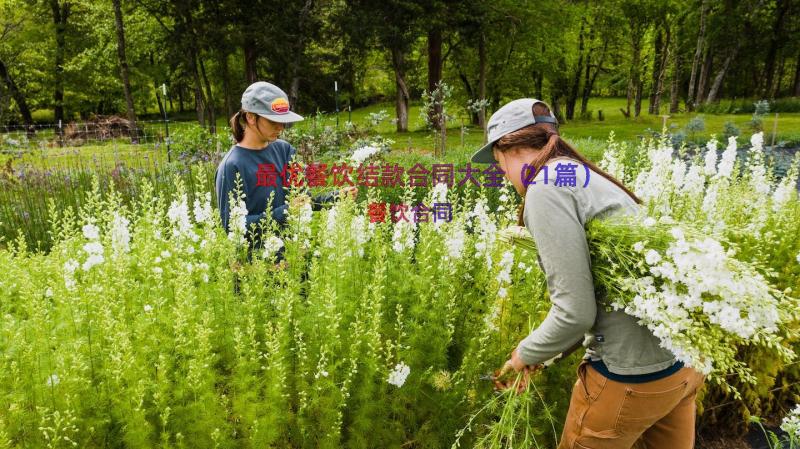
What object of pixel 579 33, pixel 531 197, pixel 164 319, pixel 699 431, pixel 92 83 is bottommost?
pixel 699 431

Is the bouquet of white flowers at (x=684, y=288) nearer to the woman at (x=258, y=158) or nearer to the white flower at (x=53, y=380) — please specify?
the woman at (x=258, y=158)

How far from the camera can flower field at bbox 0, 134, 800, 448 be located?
5.91 ft

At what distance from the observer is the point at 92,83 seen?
97.9 ft

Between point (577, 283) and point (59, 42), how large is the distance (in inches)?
1412

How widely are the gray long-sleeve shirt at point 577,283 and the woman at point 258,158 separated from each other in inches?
71.9

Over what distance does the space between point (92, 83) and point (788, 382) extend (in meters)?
34.7

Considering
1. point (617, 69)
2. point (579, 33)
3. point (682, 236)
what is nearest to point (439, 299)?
point (682, 236)

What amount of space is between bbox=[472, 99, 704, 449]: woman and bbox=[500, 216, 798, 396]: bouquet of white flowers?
110 millimetres

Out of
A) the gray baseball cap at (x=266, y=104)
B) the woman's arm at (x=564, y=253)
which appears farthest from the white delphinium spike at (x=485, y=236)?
the gray baseball cap at (x=266, y=104)

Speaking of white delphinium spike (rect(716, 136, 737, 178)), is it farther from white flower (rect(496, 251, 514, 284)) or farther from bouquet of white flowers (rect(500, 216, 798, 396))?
bouquet of white flowers (rect(500, 216, 798, 396))

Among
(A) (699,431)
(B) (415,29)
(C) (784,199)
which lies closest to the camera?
(A) (699,431)

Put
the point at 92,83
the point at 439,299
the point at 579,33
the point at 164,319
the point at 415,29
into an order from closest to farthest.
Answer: the point at 164,319 → the point at 439,299 → the point at 415,29 → the point at 579,33 → the point at 92,83

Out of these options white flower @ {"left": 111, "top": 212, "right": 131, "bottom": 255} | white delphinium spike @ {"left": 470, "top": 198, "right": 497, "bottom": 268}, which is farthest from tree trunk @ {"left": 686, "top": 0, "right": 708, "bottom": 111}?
white flower @ {"left": 111, "top": 212, "right": 131, "bottom": 255}

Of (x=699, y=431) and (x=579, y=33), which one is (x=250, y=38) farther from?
(x=699, y=431)
